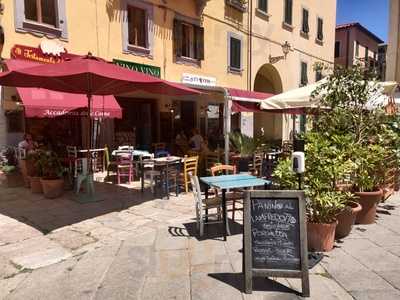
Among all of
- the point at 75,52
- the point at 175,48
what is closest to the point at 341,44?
the point at 175,48

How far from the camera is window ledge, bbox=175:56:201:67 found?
12492 millimetres

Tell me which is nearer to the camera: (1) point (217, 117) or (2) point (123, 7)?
(2) point (123, 7)

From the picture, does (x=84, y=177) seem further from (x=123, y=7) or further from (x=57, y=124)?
(x=123, y=7)

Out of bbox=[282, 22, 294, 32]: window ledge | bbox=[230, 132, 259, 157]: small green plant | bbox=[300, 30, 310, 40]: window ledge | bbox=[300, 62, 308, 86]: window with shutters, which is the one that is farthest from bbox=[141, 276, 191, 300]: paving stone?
bbox=[300, 30, 310, 40]: window ledge

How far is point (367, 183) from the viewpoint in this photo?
5418 millimetres

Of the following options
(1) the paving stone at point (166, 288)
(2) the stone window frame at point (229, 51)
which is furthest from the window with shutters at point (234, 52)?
(1) the paving stone at point (166, 288)

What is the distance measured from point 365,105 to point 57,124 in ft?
24.6

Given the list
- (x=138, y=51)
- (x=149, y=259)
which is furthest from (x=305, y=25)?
(x=149, y=259)

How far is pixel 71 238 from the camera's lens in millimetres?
5078

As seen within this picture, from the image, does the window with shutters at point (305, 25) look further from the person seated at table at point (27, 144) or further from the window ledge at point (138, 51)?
the person seated at table at point (27, 144)

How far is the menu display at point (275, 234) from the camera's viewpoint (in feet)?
11.4

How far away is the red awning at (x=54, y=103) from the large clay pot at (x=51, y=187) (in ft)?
4.59

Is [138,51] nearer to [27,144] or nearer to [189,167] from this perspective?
[27,144]

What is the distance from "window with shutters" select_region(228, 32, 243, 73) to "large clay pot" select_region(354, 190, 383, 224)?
1020 centimetres
